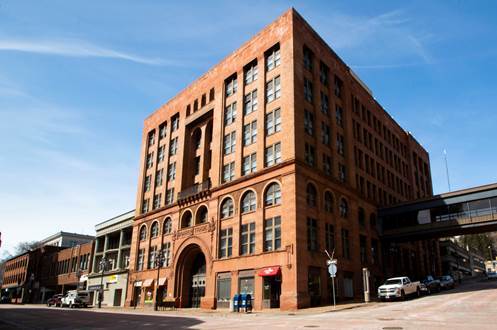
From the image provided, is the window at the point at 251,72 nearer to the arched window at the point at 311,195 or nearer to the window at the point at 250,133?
the window at the point at 250,133

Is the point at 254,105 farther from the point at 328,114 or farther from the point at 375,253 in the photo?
the point at 375,253

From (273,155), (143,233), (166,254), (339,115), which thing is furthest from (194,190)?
(339,115)

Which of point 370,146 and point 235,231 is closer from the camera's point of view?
point 235,231

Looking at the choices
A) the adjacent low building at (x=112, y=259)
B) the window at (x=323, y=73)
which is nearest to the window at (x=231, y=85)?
the window at (x=323, y=73)

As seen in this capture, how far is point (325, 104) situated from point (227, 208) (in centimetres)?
1683

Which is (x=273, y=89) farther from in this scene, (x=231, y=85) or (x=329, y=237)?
(x=329, y=237)

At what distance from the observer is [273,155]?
42250mm

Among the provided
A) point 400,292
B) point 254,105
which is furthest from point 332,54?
point 400,292

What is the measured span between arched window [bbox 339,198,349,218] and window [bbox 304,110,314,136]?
8.93 meters

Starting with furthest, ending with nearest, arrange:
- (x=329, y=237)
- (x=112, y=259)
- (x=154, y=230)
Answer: (x=112, y=259) → (x=154, y=230) → (x=329, y=237)

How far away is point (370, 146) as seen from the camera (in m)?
58.7

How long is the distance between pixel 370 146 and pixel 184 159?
26.5 m

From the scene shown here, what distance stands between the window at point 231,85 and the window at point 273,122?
8.93 m

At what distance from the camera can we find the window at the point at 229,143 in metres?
48.5
